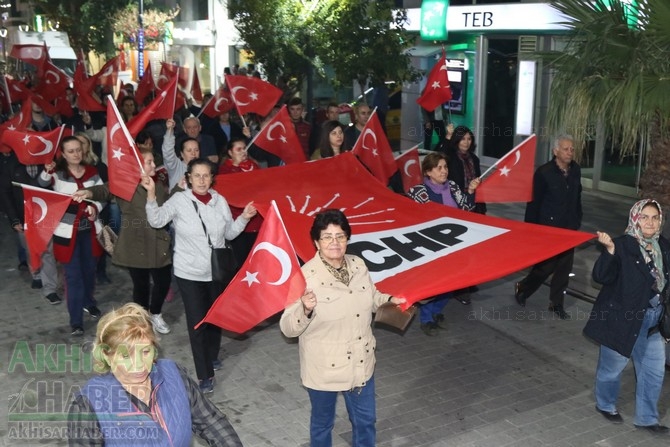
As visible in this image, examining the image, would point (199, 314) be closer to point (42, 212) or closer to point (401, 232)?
point (401, 232)

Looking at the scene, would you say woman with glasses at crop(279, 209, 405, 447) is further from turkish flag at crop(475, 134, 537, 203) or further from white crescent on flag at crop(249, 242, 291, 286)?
turkish flag at crop(475, 134, 537, 203)

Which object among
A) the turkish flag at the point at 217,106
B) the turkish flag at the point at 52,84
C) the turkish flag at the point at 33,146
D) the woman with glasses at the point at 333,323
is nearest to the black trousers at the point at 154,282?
the turkish flag at the point at 33,146

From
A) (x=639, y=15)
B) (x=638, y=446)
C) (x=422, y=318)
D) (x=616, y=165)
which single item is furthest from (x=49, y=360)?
(x=616, y=165)

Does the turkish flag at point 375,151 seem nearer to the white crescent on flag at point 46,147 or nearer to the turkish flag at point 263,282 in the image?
the white crescent on flag at point 46,147

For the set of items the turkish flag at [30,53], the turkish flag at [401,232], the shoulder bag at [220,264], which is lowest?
the shoulder bag at [220,264]

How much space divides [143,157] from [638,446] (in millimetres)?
5006

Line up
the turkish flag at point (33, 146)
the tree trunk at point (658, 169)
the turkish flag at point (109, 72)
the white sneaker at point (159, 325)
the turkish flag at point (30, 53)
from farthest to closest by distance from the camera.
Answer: the turkish flag at point (30, 53), the turkish flag at point (109, 72), the turkish flag at point (33, 146), the white sneaker at point (159, 325), the tree trunk at point (658, 169)

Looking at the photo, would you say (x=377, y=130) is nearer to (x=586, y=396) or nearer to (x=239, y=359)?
(x=239, y=359)

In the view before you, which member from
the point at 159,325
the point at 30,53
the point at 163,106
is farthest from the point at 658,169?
the point at 30,53

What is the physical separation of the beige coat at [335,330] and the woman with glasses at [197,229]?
6.07 feet

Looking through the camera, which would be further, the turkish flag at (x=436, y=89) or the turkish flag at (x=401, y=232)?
the turkish flag at (x=436, y=89)

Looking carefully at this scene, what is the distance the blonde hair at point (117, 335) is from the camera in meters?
3.56

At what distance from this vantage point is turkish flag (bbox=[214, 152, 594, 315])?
6.32 metres

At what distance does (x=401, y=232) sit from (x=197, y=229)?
1.77 meters
